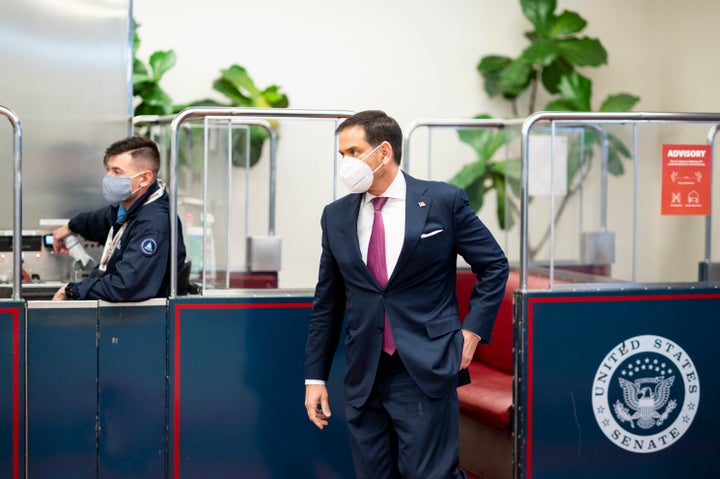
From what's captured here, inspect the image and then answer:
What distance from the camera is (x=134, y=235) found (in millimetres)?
3754

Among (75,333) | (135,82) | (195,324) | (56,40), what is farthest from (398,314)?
(135,82)

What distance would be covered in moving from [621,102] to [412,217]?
494 cm

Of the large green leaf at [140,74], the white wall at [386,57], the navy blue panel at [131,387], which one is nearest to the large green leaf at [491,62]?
the white wall at [386,57]

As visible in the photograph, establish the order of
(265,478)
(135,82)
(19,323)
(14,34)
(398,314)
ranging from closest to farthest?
(398,314)
(19,323)
(265,478)
(14,34)
(135,82)

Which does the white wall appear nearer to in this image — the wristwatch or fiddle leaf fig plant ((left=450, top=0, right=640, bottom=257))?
fiddle leaf fig plant ((left=450, top=0, right=640, bottom=257))

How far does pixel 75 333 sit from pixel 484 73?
4.80 m

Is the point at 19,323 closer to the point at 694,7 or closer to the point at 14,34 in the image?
the point at 14,34

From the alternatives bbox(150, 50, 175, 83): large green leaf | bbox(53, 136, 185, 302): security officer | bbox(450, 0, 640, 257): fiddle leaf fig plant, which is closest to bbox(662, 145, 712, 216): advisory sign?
bbox(53, 136, 185, 302): security officer

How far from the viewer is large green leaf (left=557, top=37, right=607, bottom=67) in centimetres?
758

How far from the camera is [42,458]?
370 centimetres

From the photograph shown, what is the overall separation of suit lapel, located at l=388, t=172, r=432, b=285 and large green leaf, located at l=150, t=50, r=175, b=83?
398 centimetres

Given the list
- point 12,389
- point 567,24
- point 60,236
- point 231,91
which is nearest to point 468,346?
point 12,389

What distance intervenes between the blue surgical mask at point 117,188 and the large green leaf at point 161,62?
3.07 metres

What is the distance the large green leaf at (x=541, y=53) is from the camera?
7.49 m
